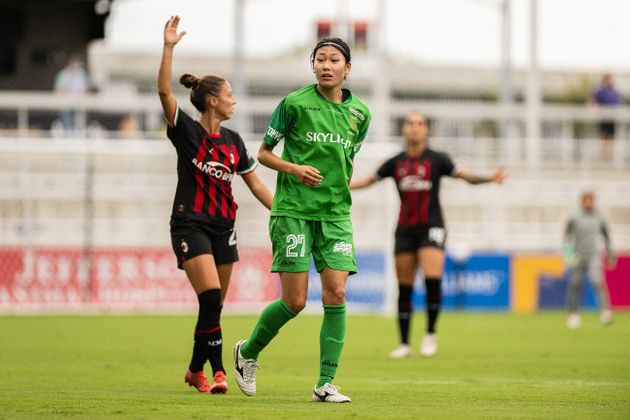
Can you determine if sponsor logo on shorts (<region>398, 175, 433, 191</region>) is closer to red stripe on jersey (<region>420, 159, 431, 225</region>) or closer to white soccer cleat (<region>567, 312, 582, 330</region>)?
red stripe on jersey (<region>420, 159, 431, 225</region>)

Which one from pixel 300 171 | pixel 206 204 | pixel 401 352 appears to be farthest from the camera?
pixel 401 352

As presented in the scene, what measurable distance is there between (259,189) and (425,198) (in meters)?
4.63

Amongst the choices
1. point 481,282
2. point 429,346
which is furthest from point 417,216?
point 481,282


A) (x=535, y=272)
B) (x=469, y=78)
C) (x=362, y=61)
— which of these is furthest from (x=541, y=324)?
(x=469, y=78)

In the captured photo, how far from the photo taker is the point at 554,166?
3178cm

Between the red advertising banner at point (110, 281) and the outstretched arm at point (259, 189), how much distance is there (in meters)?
13.6

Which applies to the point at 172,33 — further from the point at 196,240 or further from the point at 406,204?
the point at 406,204

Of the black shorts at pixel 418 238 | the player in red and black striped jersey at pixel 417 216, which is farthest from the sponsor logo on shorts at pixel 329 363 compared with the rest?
the black shorts at pixel 418 238

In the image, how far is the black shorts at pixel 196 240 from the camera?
9344 mm

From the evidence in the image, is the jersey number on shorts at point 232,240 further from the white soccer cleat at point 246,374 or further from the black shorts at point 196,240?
the white soccer cleat at point 246,374

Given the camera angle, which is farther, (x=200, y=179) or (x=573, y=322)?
(x=573, y=322)

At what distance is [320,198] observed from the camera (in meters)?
8.56

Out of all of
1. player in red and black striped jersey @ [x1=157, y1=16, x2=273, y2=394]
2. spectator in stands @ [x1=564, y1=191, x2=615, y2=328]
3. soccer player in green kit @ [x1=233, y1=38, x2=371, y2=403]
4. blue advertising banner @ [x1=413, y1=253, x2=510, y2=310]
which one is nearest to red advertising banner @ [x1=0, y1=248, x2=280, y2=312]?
blue advertising banner @ [x1=413, y1=253, x2=510, y2=310]

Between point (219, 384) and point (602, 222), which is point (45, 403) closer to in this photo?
point (219, 384)
